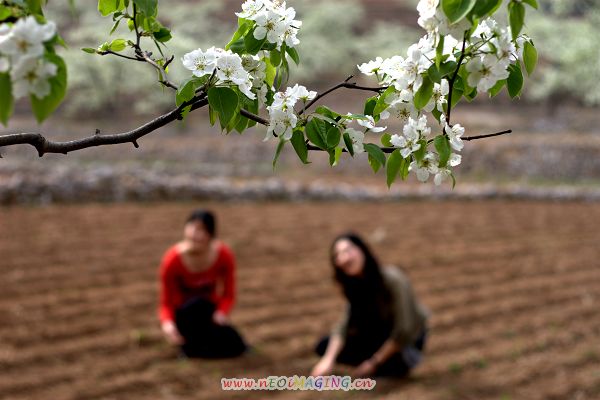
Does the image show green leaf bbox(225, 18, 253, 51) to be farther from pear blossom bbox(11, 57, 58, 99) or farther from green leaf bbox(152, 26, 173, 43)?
pear blossom bbox(11, 57, 58, 99)

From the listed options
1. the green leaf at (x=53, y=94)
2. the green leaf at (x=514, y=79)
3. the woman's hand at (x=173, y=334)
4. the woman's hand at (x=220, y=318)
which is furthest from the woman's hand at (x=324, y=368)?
the green leaf at (x=53, y=94)

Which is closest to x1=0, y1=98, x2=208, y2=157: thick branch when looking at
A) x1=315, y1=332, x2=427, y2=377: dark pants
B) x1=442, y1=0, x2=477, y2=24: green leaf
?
x1=442, y1=0, x2=477, y2=24: green leaf

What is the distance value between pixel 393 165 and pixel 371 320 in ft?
10.2

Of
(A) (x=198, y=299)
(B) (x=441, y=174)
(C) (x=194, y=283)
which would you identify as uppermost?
(B) (x=441, y=174)

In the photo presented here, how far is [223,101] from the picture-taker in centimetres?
124

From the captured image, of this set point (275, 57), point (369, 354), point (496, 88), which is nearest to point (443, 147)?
point (496, 88)

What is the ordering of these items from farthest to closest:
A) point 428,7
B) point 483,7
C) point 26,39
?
point 428,7, point 483,7, point 26,39

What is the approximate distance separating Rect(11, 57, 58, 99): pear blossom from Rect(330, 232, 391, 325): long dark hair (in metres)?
3.14

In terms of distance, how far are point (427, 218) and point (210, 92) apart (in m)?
8.42

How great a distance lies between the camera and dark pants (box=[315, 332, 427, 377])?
416 cm

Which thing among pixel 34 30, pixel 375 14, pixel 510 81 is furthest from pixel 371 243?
pixel 375 14

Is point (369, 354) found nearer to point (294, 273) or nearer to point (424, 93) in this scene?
point (294, 273)

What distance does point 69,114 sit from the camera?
25.7 metres

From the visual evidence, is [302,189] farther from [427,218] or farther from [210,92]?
[210,92]
